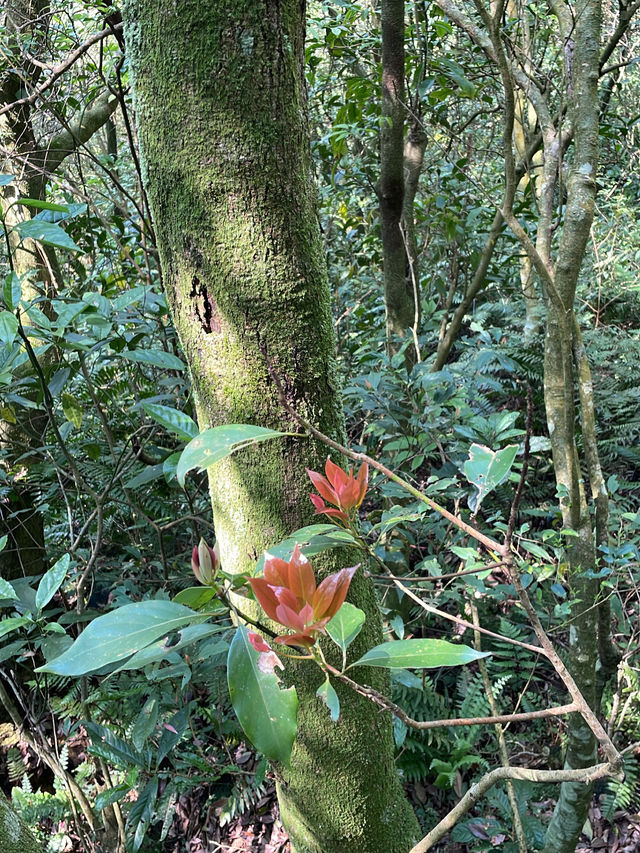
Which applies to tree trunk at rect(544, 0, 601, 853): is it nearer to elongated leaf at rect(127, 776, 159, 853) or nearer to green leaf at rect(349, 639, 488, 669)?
green leaf at rect(349, 639, 488, 669)

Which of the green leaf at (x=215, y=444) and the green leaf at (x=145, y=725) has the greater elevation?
the green leaf at (x=215, y=444)

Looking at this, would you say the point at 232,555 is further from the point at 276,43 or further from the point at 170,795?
the point at 170,795

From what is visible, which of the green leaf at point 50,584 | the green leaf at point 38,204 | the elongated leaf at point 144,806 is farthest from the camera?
the elongated leaf at point 144,806

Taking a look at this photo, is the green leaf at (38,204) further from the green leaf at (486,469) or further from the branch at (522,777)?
the branch at (522,777)

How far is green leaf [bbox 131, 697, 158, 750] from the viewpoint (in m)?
1.58

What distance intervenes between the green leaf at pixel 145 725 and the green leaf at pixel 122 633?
43.9 inches

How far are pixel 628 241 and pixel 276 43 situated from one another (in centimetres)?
422

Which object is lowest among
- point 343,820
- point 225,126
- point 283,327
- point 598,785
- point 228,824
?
point 598,785

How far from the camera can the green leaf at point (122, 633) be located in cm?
59

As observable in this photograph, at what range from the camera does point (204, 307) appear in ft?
2.91

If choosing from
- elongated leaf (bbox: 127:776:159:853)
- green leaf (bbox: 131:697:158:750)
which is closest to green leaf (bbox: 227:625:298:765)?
green leaf (bbox: 131:697:158:750)

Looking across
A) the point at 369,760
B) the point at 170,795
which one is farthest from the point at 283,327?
the point at 170,795

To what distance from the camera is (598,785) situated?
7.28 ft

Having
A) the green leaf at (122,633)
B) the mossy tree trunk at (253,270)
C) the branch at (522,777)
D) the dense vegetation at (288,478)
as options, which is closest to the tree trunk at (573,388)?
the dense vegetation at (288,478)
